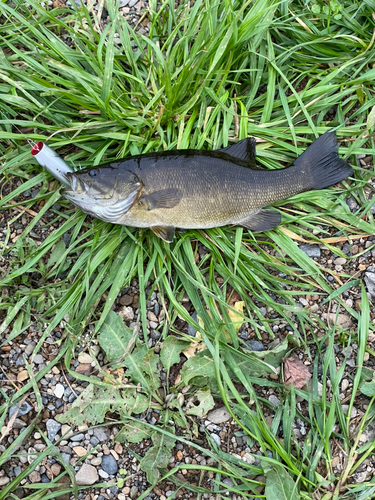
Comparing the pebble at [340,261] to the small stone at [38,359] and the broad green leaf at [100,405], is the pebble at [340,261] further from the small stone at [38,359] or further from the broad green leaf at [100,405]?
the small stone at [38,359]

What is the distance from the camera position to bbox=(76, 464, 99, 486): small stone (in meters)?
3.37

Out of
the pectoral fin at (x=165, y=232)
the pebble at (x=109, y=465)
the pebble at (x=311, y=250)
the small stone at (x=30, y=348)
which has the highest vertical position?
the pectoral fin at (x=165, y=232)

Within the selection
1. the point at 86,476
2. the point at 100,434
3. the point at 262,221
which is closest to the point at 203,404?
the point at 100,434

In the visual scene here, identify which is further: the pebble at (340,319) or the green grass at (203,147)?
the pebble at (340,319)

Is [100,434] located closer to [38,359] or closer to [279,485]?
[38,359]

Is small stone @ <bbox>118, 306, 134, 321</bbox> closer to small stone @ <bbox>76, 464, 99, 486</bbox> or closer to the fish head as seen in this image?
the fish head

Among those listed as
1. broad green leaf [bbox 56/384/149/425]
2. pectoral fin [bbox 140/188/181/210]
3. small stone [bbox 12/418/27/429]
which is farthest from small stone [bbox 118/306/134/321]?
small stone [bbox 12/418/27/429]

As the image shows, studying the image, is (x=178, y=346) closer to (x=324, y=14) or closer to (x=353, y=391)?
(x=353, y=391)

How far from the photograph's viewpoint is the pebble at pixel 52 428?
347cm

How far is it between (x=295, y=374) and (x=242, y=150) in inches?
84.8

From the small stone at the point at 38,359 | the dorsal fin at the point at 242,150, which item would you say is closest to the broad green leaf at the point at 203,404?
the small stone at the point at 38,359

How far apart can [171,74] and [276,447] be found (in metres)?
3.53

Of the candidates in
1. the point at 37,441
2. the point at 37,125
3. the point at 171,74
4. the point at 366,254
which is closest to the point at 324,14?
the point at 171,74

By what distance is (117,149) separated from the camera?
3.87m
